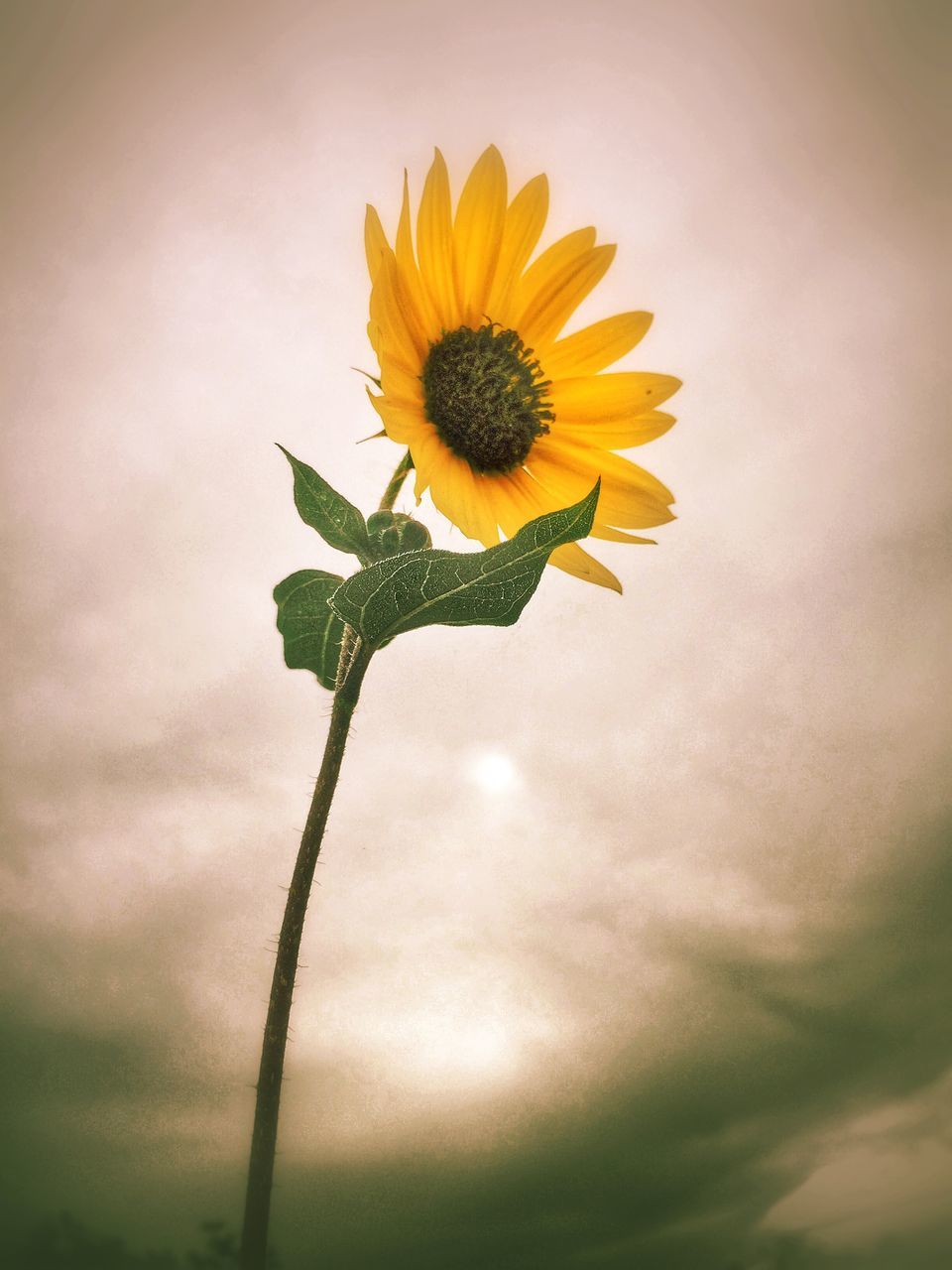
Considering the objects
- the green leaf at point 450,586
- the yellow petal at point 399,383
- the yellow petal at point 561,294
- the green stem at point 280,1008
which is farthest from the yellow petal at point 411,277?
the green stem at point 280,1008

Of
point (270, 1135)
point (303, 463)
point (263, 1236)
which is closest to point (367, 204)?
point (303, 463)

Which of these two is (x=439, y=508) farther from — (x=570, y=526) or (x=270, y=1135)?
(x=270, y=1135)

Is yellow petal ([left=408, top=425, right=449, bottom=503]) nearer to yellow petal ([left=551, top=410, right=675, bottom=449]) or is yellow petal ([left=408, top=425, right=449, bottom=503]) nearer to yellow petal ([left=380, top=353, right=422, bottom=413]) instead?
yellow petal ([left=380, top=353, right=422, bottom=413])

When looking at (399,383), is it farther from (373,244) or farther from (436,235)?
(436,235)

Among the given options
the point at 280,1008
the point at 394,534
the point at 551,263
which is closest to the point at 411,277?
the point at 551,263

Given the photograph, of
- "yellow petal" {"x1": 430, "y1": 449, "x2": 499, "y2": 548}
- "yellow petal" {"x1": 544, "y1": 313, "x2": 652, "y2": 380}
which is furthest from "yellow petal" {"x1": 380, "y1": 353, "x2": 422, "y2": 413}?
"yellow petal" {"x1": 544, "y1": 313, "x2": 652, "y2": 380}
